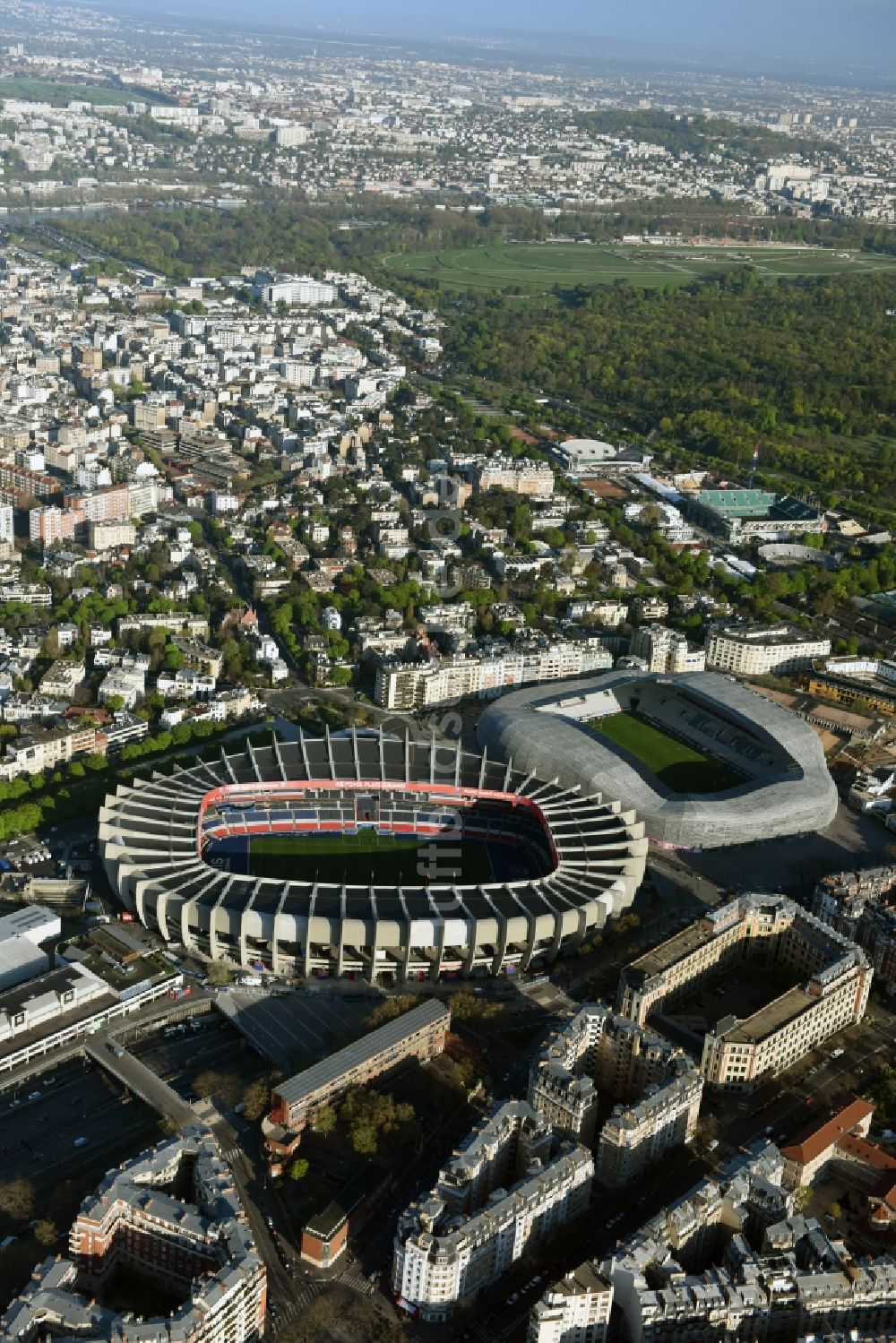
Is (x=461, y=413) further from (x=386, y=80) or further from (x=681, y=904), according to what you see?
(x=386, y=80)

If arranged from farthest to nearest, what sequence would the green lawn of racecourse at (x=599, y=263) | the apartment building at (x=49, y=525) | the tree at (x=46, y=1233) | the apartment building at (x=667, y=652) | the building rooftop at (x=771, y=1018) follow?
the green lawn of racecourse at (x=599, y=263) → the apartment building at (x=49, y=525) → the apartment building at (x=667, y=652) → the building rooftop at (x=771, y=1018) → the tree at (x=46, y=1233)

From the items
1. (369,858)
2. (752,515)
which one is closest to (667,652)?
(369,858)

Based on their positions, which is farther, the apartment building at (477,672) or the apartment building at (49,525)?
the apartment building at (49,525)

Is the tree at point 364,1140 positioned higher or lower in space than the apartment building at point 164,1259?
lower

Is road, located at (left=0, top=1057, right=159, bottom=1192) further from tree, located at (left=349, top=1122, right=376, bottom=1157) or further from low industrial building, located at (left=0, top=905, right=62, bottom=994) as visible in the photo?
tree, located at (left=349, top=1122, right=376, bottom=1157)

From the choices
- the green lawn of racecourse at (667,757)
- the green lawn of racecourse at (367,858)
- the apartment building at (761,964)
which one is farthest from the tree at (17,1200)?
the green lawn of racecourse at (667,757)

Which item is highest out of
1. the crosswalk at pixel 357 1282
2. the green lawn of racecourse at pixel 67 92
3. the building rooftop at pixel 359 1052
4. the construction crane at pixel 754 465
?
the green lawn of racecourse at pixel 67 92

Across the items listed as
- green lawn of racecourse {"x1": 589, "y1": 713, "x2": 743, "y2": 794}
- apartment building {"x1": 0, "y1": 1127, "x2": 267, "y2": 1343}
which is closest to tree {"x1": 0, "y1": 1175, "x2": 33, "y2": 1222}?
apartment building {"x1": 0, "y1": 1127, "x2": 267, "y2": 1343}

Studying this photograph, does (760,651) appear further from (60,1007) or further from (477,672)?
(60,1007)

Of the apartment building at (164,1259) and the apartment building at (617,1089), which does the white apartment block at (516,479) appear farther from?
the apartment building at (164,1259)
